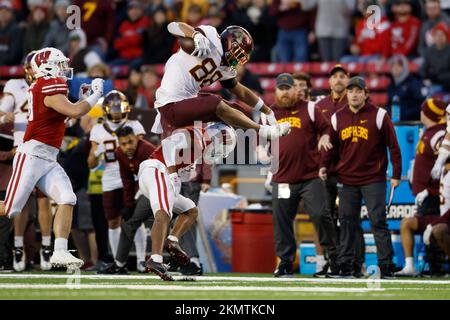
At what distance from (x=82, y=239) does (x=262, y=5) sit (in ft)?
18.3

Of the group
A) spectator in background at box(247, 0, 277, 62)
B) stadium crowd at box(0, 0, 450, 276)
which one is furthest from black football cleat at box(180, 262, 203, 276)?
spectator in background at box(247, 0, 277, 62)

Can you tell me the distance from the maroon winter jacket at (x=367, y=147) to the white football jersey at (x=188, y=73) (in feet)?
6.72

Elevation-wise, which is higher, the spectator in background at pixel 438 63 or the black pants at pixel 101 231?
the spectator in background at pixel 438 63

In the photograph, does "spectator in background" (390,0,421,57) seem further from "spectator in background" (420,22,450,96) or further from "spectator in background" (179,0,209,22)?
"spectator in background" (179,0,209,22)

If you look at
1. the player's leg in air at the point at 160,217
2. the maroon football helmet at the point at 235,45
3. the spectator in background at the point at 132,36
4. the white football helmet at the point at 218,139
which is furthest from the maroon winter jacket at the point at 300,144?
the spectator in background at the point at 132,36

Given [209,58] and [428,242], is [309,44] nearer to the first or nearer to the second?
[428,242]

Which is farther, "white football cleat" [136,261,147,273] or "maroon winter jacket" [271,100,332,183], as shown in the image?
"white football cleat" [136,261,147,273]

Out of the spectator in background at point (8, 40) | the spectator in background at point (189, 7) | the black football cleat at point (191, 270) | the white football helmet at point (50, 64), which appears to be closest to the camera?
the white football helmet at point (50, 64)

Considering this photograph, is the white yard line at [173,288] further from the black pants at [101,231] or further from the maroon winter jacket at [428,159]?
the black pants at [101,231]

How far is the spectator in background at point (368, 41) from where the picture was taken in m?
16.5

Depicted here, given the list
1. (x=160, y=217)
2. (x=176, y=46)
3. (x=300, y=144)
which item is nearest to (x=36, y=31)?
(x=176, y=46)

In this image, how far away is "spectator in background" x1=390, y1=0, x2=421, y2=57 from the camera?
16359mm

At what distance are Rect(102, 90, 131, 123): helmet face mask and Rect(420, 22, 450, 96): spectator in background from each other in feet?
16.4

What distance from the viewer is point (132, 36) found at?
18828mm
